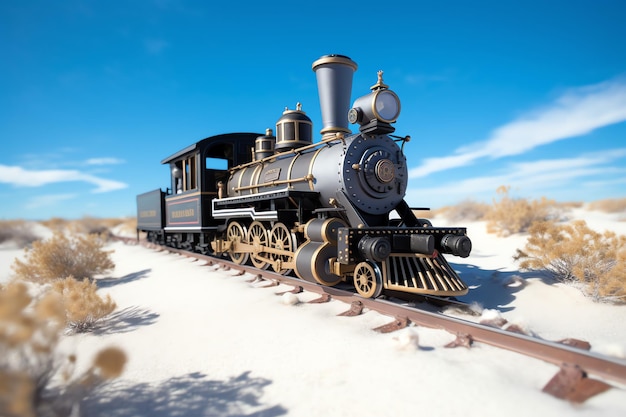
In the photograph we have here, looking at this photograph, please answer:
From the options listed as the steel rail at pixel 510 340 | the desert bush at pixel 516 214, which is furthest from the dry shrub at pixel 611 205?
the steel rail at pixel 510 340

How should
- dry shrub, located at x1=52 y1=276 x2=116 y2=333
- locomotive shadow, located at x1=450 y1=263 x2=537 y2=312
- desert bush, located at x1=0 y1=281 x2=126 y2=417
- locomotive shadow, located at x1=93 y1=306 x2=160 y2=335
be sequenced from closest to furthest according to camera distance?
desert bush, located at x1=0 y1=281 x2=126 y2=417 → dry shrub, located at x1=52 y1=276 x2=116 y2=333 → locomotive shadow, located at x1=93 y1=306 x2=160 y2=335 → locomotive shadow, located at x1=450 y1=263 x2=537 y2=312

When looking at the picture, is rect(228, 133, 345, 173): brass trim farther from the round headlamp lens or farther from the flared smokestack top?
the round headlamp lens

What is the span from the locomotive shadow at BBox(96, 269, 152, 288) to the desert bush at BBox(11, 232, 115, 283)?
411 millimetres

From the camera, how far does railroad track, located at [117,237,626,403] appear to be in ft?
8.69

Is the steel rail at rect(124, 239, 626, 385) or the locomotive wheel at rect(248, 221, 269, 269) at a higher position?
the locomotive wheel at rect(248, 221, 269, 269)

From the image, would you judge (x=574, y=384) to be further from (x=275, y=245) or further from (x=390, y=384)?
(x=275, y=245)

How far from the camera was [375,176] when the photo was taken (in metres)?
5.63

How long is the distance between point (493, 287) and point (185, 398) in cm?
535

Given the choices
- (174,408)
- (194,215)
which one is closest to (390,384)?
(174,408)

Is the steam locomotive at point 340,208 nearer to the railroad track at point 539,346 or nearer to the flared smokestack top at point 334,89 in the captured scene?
the flared smokestack top at point 334,89

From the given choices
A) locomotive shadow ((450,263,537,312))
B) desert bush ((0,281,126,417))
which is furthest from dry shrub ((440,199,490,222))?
desert bush ((0,281,126,417))

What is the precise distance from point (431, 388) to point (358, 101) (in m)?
4.38

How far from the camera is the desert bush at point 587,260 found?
16.2 feet

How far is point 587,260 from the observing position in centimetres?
548
